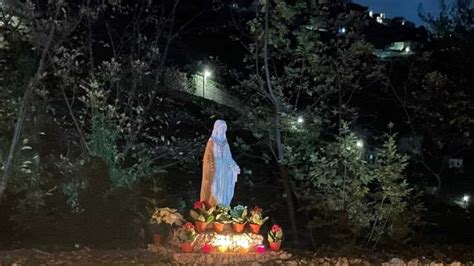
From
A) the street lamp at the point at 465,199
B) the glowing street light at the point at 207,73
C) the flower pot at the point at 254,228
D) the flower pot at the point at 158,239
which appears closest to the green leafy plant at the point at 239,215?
the flower pot at the point at 254,228

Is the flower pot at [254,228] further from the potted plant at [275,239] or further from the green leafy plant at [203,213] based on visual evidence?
the green leafy plant at [203,213]

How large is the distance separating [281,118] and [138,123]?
10.1ft

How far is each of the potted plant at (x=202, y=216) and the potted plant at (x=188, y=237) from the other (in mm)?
162

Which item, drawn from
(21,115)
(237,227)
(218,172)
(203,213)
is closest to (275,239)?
(237,227)

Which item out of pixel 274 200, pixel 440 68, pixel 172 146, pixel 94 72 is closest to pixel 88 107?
pixel 94 72

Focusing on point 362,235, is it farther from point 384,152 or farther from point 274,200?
point 274,200

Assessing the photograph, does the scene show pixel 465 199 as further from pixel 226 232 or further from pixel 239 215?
pixel 226 232

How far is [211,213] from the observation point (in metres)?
9.36

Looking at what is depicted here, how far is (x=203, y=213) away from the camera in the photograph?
9.35 metres

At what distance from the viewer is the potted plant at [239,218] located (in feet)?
30.7

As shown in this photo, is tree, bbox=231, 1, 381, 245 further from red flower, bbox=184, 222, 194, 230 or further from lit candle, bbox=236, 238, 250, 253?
red flower, bbox=184, 222, 194, 230

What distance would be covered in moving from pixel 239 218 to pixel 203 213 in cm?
53

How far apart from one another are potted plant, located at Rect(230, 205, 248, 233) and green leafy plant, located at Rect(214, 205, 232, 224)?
0.07m

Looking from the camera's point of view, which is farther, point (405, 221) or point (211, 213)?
point (405, 221)
